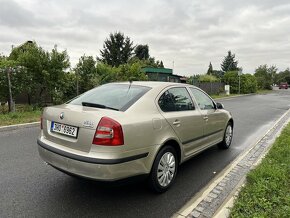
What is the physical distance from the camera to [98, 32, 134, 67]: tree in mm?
52062

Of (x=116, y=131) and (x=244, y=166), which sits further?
(x=244, y=166)

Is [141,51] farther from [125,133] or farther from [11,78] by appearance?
[125,133]

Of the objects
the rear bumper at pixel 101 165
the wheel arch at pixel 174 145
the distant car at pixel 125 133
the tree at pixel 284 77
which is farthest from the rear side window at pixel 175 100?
the tree at pixel 284 77

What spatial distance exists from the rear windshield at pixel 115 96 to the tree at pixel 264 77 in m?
46.8

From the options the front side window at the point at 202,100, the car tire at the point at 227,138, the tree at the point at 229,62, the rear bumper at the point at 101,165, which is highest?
the tree at the point at 229,62

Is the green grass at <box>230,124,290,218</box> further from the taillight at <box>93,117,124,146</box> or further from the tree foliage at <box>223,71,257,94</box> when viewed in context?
the tree foliage at <box>223,71,257,94</box>

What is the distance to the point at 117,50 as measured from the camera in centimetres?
5212

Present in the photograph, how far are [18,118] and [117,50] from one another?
145 feet

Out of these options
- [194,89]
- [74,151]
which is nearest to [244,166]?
[194,89]

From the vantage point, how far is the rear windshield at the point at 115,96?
3658mm

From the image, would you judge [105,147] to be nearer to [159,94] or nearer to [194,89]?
[159,94]

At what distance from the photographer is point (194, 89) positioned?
5156mm

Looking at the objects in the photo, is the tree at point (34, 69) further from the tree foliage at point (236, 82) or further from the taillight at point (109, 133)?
the tree foliage at point (236, 82)

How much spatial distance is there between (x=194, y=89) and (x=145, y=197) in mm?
2333
